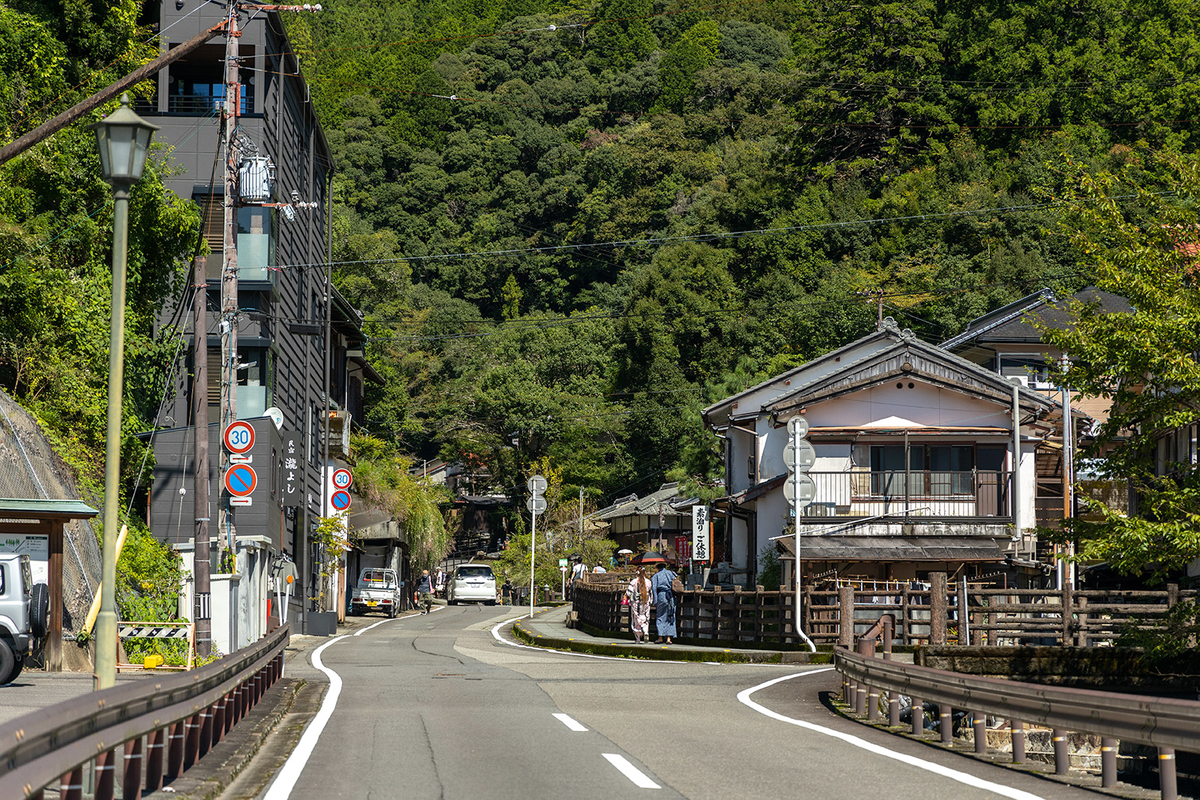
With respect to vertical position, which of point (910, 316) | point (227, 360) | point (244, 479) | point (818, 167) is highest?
point (818, 167)

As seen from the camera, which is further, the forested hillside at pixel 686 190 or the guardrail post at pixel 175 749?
the forested hillside at pixel 686 190

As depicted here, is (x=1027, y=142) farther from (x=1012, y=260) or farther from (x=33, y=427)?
(x=33, y=427)

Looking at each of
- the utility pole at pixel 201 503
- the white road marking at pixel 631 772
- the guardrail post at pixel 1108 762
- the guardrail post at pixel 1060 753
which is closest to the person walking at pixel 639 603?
the utility pole at pixel 201 503

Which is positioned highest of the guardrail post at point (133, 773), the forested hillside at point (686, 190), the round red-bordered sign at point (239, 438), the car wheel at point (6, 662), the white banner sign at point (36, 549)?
the forested hillside at point (686, 190)

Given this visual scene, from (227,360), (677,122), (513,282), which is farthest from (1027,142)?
(227,360)

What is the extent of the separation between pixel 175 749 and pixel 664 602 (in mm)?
17821

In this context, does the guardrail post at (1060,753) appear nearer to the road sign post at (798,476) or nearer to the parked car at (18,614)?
the road sign post at (798,476)

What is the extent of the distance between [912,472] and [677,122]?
153 ft

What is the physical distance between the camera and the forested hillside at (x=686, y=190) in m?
55.0

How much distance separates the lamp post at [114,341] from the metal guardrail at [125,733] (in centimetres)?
63

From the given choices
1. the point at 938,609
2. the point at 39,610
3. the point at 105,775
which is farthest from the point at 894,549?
the point at 105,775

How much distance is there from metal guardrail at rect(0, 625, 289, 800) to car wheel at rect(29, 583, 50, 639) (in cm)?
649

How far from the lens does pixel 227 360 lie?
79.9 feet

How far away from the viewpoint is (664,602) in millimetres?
25781
